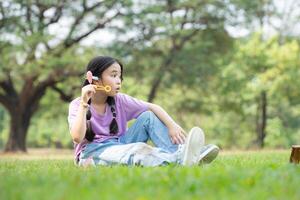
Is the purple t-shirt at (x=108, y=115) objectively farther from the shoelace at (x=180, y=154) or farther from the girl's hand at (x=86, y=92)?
the shoelace at (x=180, y=154)

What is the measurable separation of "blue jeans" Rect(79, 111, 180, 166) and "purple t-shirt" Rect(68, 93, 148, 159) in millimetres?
82

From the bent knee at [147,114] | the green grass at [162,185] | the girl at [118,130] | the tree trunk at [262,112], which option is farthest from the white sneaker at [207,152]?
the tree trunk at [262,112]

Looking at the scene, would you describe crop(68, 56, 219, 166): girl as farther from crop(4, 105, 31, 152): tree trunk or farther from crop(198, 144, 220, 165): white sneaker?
crop(4, 105, 31, 152): tree trunk

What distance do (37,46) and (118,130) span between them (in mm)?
12158

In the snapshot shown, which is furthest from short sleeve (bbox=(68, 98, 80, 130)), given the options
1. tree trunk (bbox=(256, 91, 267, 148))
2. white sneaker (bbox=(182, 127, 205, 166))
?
tree trunk (bbox=(256, 91, 267, 148))

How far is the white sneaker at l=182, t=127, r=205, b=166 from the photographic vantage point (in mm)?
3663

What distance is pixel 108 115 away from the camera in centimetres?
449

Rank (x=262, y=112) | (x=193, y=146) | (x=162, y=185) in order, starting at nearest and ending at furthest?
1. (x=162, y=185)
2. (x=193, y=146)
3. (x=262, y=112)

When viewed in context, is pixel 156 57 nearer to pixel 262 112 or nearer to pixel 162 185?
pixel 262 112

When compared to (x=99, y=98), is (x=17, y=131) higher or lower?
lower

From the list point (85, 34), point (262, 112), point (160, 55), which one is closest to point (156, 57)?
point (160, 55)

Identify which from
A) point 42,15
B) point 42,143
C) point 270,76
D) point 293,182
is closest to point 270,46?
point 270,76

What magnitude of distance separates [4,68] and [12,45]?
82cm

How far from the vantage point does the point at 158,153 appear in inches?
157
